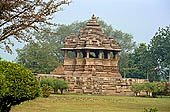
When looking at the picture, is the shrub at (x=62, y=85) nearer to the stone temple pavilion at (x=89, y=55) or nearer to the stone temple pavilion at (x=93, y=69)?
the stone temple pavilion at (x=93, y=69)

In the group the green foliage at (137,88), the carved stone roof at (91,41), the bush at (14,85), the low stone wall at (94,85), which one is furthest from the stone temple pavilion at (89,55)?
the bush at (14,85)

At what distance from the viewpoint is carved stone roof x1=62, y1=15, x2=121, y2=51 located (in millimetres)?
42562

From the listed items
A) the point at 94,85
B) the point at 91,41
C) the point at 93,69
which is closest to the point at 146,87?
the point at 94,85

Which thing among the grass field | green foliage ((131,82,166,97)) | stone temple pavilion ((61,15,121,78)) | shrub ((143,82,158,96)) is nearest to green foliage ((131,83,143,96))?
green foliage ((131,82,166,97))

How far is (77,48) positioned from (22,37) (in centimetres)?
2863

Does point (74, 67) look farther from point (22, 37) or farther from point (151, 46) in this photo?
point (22, 37)

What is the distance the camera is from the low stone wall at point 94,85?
38.4 metres

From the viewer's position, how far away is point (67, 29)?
240 ft

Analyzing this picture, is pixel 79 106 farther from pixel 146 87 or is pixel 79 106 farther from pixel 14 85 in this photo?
pixel 146 87

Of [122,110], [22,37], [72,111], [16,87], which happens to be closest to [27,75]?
[16,87]

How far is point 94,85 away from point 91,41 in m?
5.81

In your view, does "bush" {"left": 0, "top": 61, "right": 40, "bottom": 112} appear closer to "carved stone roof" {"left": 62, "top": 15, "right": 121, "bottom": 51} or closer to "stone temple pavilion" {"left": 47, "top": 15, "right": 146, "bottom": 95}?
"stone temple pavilion" {"left": 47, "top": 15, "right": 146, "bottom": 95}

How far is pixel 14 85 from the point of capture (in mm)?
11539

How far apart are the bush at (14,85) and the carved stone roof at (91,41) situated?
29847mm
